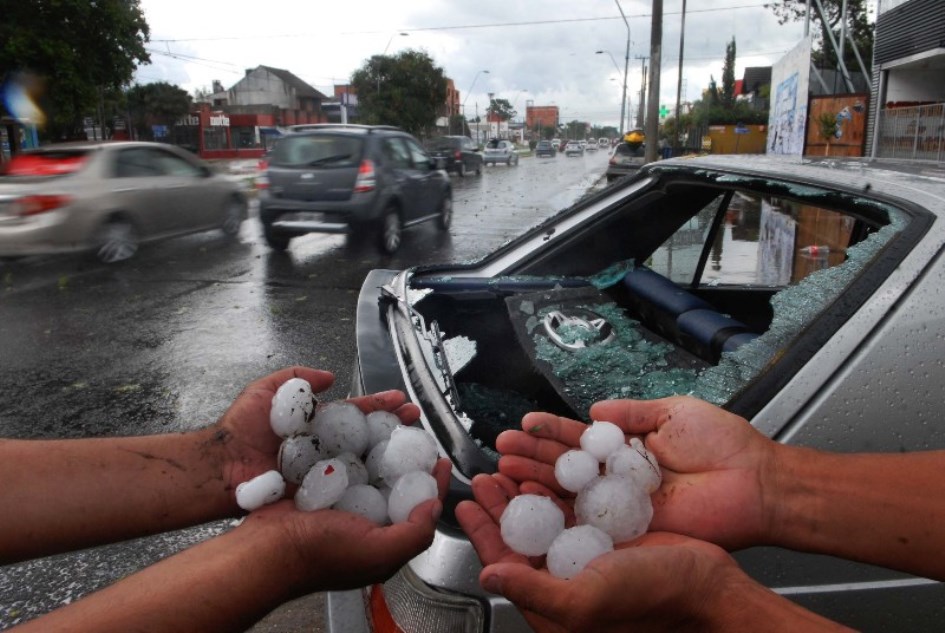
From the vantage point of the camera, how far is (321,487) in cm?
140

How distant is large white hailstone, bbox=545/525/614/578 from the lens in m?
1.23

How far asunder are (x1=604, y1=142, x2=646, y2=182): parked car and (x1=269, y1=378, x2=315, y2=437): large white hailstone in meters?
24.6

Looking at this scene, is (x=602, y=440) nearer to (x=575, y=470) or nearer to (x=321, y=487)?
(x=575, y=470)

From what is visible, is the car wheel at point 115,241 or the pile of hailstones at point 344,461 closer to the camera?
the pile of hailstones at point 344,461

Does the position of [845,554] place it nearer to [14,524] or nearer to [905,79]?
[14,524]

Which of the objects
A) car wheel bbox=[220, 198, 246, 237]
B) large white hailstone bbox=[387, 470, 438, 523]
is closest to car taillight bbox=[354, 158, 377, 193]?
car wheel bbox=[220, 198, 246, 237]

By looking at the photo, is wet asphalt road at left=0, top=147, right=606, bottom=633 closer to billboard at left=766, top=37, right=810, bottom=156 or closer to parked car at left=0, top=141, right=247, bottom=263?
parked car at left=0, top=141, right=247, bottom=263

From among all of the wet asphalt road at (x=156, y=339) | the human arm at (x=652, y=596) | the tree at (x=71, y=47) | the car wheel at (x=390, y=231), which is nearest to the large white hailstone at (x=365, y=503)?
the human arm at (x=652, y=596)

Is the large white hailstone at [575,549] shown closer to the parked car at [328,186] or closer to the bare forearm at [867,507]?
the bare forearm at [867,507]

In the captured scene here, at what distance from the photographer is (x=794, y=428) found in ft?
4.81

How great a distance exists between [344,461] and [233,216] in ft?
36.1

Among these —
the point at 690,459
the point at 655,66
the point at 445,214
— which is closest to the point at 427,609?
the point at 690,459

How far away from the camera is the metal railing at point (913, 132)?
15961 millimetres

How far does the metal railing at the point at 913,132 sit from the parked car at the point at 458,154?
15390 mm
